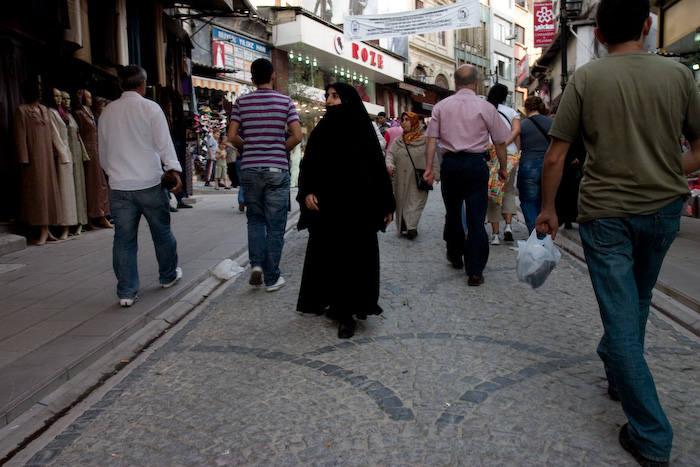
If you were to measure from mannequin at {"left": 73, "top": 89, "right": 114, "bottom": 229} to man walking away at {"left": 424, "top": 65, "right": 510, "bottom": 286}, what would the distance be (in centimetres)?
590

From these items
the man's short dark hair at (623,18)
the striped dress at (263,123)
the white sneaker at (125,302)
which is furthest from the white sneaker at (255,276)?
the man's short dark hair at (623,18)

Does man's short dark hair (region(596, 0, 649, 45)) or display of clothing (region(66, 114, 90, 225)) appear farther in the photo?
display of clothing (region(66, 114, 90, 225))

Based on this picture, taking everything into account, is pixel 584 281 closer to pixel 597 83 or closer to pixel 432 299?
pixel 432 299

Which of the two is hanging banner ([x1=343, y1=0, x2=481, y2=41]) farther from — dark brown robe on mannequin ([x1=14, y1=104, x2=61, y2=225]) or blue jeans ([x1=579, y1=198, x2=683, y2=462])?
blue jeans ([x1=579, y1=198, x2=683, y2=462])

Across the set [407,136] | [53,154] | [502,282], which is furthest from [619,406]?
[53,154]

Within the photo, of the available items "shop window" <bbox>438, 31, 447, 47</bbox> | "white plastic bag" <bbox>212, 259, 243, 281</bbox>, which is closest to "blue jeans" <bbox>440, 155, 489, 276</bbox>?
"white plastic bag" <bbox>212, 259, 243, 281</bbox>

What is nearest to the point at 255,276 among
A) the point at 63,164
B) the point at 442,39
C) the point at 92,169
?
the point at 63,164

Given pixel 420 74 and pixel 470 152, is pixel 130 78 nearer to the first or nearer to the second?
pixel 470 152

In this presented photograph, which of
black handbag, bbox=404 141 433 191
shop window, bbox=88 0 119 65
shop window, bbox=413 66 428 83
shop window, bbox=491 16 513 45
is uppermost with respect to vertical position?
shop window, bbox=491 16 513 45

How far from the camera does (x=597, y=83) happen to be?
260 cm

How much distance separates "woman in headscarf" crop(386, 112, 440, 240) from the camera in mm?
8969

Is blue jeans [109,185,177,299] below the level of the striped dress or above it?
below

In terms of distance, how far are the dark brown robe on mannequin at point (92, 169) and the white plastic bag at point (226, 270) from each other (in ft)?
13.5

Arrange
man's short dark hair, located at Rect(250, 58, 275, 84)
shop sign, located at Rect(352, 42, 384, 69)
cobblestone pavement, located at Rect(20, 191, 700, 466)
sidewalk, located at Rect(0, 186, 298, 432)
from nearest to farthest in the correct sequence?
cobblestone pavement, located at Rect(20, 191, 700, 466)
sidewalk, located at Rect(0, 186, 298, 432)
man's short dark hair, located at Rect(250, 58, 275, 84)
shop sign, located at Rect(352, 42, 384, 69)
